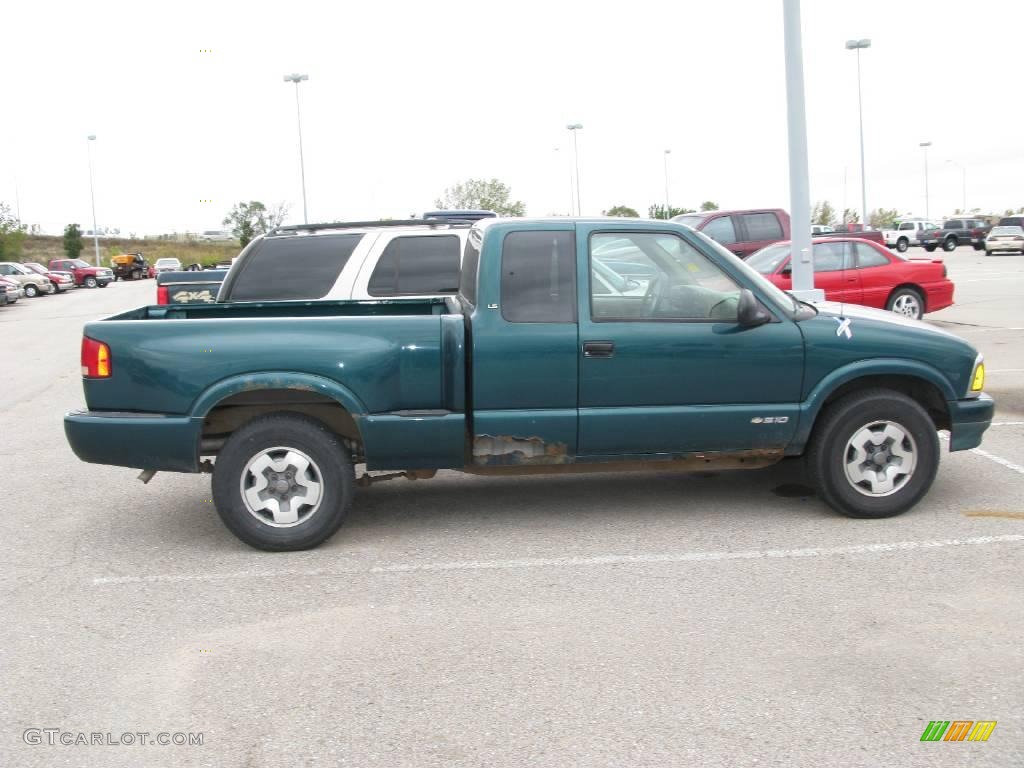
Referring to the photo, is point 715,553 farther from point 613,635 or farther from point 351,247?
point 351,247

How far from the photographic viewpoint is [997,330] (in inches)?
637

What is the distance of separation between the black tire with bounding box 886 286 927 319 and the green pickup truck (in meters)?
10.0

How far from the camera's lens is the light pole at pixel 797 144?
11367 mm

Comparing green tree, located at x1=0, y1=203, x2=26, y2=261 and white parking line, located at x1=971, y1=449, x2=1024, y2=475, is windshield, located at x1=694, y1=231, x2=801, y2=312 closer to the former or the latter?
white parking line, located at x1=971, y1=449, x2=1024, y2=475

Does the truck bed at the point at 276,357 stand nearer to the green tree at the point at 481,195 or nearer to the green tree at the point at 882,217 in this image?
the green tree at the point at 481,195

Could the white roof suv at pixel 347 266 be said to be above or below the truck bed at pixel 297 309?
above

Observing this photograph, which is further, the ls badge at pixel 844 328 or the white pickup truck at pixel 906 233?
the white pickup truck at pixel 906 233

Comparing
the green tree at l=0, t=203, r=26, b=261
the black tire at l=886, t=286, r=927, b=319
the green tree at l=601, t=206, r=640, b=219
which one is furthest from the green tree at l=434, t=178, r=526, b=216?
the black tire at l=886, t=286, r=927, b=319

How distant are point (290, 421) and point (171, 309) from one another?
1384mm

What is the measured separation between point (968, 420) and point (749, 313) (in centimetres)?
160

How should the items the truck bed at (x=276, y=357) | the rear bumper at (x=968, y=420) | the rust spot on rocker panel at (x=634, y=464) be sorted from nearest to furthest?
the truck bed at (x=276, y=357), the rust spot on rocker panel at (x=634, y=464), the rear bumper at (x=968, y=420)

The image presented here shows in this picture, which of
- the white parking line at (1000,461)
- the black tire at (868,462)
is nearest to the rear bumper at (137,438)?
the black tire at (868,462)

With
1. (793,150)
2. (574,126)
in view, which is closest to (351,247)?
(793,150)

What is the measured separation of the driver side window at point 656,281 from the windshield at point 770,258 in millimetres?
9902
